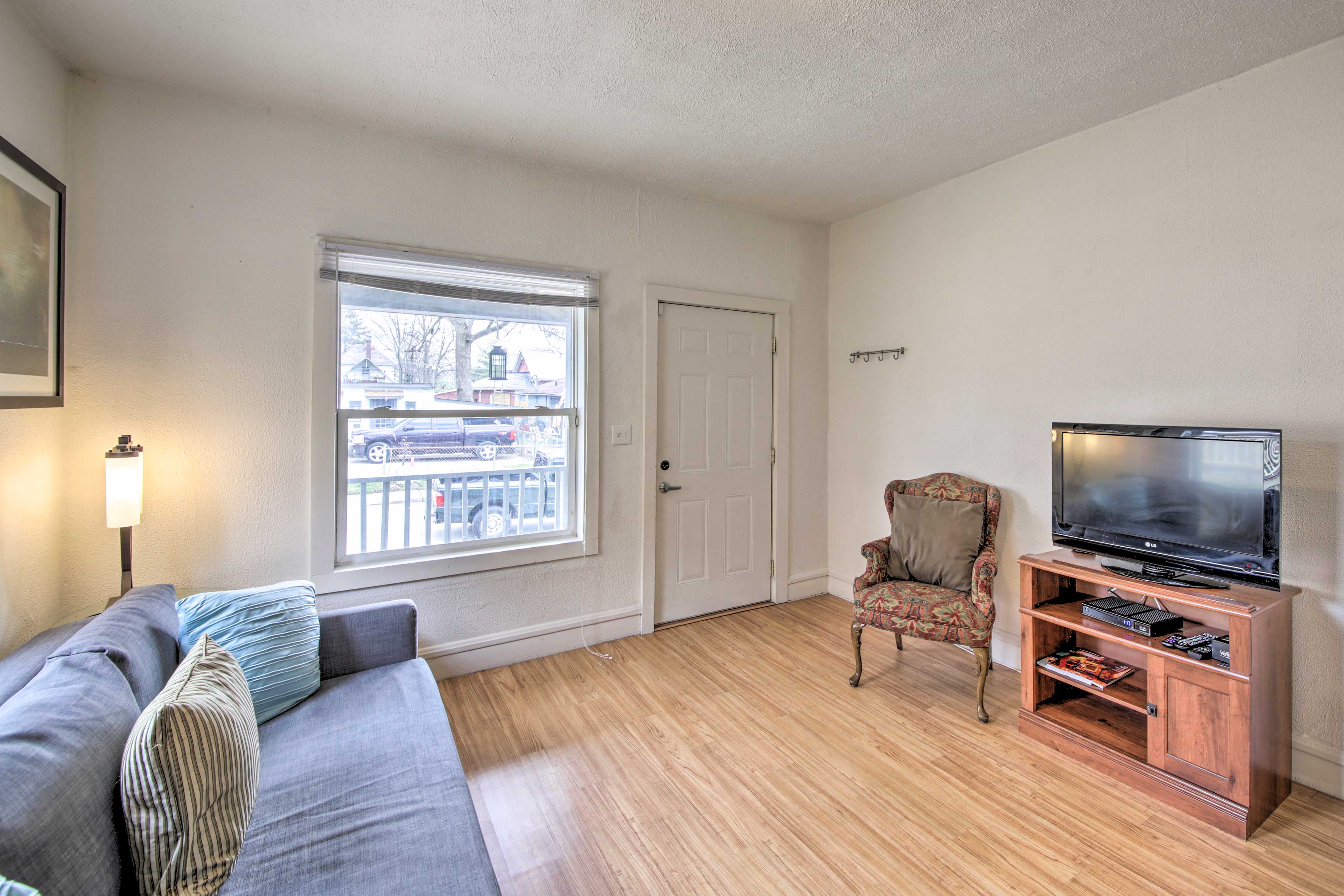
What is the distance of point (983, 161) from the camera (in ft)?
9.80

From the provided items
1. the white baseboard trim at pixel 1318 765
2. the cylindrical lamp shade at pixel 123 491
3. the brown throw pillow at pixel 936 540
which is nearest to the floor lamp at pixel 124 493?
the cylindrical lamp shade at pixel 123 491

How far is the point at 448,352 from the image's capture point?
284 centimetres

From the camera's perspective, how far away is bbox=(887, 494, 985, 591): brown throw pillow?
9.54 ft

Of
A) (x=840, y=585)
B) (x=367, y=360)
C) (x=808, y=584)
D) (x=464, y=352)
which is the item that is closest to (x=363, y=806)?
(x=367, y=360)

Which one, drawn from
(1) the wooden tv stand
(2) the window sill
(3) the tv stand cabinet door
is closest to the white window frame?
(2) the window sill

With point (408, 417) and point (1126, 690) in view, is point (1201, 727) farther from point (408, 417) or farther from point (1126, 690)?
point (408, 417)

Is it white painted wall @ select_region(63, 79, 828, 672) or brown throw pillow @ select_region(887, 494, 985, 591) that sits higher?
white painted wall @ select_region(63, 79, 828, 672)

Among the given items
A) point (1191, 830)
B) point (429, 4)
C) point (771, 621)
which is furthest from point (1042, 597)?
point (429, 4)

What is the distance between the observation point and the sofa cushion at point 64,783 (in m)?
0.86

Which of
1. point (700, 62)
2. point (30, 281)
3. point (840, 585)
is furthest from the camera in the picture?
point (840, 585)

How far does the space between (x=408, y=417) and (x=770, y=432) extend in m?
2.21

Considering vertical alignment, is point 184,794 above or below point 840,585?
above

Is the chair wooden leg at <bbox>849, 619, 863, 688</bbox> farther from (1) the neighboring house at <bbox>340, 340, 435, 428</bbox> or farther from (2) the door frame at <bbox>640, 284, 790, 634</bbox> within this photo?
(1) the neighboring house at <bbox>340, 340, 435, 428</bbox>

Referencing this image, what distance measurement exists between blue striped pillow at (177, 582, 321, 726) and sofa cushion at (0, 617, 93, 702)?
0.80 ft
